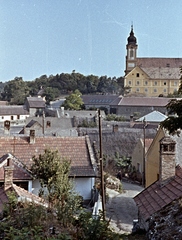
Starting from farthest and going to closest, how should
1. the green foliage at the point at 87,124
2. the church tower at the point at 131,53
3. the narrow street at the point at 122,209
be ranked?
the church tower at the point at 131,53 → the green foliage at the point at 87,124 → the narrow street at the point at 122,209

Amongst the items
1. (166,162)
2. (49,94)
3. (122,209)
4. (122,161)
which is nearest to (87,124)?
(122,161)

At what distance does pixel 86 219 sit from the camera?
351 inches

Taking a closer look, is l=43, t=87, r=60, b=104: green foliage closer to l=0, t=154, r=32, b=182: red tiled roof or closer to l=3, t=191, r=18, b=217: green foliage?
l=0, t=154, r=32, b=182: red tiled roof

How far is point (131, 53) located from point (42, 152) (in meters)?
94.4

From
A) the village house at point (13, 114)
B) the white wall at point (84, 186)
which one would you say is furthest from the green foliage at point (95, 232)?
the village house at point (13, 114)

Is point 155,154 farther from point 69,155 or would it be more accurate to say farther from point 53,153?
point 53,153

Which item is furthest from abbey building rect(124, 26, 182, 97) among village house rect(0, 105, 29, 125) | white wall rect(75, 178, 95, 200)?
white wall rect(75, 178, 95, 200)

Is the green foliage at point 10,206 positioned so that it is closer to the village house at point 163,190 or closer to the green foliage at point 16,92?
the village house at point 163,190

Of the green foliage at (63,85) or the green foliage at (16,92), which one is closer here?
the green foliage at (16,92)

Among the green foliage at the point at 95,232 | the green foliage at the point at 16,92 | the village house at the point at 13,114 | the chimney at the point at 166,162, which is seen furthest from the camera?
the green foliage at the point at 16,92

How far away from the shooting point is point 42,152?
889 inches

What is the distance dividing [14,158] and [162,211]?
37.9ft

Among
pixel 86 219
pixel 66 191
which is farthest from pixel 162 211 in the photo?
pixel 66 191

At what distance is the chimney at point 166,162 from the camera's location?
13.9 m
